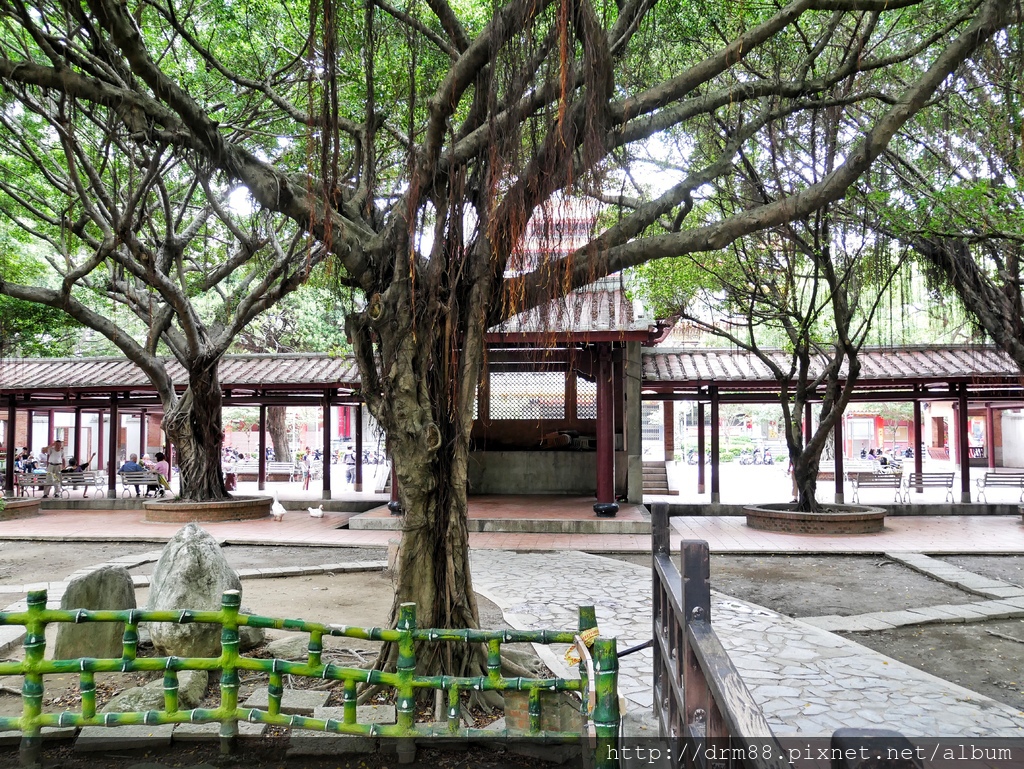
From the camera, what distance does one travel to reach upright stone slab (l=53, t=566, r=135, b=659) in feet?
16.1

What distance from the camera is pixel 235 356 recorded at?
17375 mm

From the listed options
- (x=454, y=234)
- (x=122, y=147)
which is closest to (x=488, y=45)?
(x=454, y=234)

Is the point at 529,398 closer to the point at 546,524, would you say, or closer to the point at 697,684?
the point at 546,524

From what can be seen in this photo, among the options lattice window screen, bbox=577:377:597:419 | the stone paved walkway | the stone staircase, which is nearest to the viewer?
the stone paved walkway

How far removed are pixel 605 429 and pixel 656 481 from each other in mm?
5121

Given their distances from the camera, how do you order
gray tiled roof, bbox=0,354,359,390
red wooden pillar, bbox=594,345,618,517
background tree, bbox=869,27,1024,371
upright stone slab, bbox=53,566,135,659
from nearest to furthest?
upright stone slab, bbox=53,566,135,659
background tree, bbox=869,27,1024,371
red wooden pillar, bbox=594,345,618,517
gray tiled roof, bbox=0,354,359,390

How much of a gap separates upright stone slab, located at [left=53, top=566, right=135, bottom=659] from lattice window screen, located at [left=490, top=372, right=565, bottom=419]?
37.1ft

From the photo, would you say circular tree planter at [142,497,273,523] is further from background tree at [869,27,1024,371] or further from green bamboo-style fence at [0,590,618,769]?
background tree at [869,27,1024,371]

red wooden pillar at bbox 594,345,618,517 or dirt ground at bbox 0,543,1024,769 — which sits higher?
red wooden pillar at bbox 594,345,618,517

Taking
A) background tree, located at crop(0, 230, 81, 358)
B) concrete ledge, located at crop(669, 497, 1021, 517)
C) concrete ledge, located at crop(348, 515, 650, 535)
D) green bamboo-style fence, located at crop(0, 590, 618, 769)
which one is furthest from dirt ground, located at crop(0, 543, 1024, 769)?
background tree, located at crop(0, 230, 81, 358)

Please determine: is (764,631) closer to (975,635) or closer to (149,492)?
(975,635)

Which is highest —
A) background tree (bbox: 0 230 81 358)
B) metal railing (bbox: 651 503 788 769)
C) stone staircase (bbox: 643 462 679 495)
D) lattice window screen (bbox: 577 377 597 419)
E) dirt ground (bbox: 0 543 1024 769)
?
background tree (bbox: 0 230 81 358)

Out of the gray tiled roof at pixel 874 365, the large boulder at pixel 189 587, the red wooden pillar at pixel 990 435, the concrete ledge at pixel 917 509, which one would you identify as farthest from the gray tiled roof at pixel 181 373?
the red wooden pillar at pixel 990 435

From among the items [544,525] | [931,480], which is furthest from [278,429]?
[931,480]
